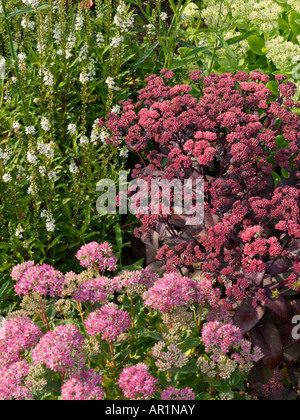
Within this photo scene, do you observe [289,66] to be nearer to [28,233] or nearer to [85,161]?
[85,161]

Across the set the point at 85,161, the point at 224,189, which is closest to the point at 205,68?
the point at 85,161

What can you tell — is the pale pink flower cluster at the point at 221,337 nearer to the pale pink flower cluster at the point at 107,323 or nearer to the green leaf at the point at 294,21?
the pale pink flower cluster at the point at 107,323

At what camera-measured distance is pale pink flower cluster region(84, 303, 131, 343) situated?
218 cm

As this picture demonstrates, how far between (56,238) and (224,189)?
119 centimetres

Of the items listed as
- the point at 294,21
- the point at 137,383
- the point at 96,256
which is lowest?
the point at 137,383

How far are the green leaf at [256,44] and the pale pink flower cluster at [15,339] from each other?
354 centimetres

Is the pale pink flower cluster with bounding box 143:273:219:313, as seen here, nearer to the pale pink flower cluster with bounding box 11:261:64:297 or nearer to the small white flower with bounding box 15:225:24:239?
the pale pink flower cluster with bounding box 11:261:64:297

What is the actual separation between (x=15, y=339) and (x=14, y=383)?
20cm

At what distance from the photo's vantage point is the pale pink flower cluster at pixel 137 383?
203 centimetres

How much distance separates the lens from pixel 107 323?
7.16ft

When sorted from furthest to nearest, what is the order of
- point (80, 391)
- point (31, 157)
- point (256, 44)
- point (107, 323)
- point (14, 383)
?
point (256, 44) → point (31, 157) → point (107, 323) → point (14, 383) → point (80, 391)

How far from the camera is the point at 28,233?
3.34 metres

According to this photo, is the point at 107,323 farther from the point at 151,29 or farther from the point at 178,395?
the point at 151,29

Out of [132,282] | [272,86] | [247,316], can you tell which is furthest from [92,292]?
[272,86]
